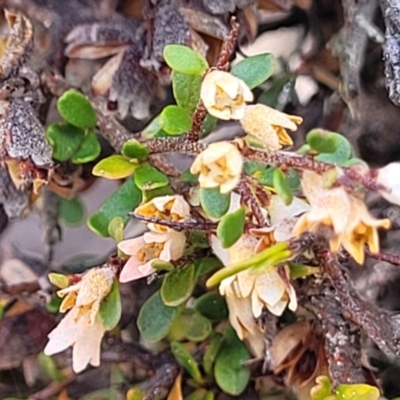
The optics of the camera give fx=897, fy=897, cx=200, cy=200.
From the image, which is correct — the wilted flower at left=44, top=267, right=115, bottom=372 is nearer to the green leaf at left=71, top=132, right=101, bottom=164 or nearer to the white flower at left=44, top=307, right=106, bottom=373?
the white flower at left=44, top=307, right=106, bottom=373

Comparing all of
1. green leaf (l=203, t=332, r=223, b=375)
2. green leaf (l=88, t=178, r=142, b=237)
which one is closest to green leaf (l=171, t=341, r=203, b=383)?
green leaf (l=203, t=332, r=223, b=375)

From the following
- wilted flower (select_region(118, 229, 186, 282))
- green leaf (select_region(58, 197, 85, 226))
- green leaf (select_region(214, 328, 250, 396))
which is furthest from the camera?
green leaf (select_region(58, 197, 85, 226))

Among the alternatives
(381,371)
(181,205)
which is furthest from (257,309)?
(381,371)

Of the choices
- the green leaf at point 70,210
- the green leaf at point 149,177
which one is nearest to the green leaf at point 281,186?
the green leaf at point 149,177

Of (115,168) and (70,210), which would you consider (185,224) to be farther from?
(70,210)

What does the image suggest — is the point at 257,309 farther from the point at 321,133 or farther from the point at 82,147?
the point at 82,147

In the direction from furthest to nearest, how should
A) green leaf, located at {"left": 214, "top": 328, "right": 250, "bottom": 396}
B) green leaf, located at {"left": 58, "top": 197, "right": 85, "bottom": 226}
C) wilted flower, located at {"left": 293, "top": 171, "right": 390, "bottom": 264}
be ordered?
green leaf, located at {"left": 58, "top": 197, "right": 85, "bottom": 226}
green leaf, located at {"left": 214, "top": 328, "right": 250, "bottom": 396}
wilted flower, located at {"left": 293, "top": 171, "right": 390, "bottom": 264}

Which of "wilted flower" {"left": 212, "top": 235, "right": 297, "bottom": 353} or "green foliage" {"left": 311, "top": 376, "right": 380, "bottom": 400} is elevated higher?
"wilted flower" {"left": 212, "top": 235, "right": 297, "bottom": 353}
